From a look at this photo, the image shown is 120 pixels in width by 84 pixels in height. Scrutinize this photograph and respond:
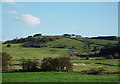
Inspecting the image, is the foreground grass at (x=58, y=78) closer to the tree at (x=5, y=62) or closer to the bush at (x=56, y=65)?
the bush at (x=56, y=65)

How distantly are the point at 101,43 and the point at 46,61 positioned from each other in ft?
255

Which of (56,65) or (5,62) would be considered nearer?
(56,65)

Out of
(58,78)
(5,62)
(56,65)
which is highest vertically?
(5,62)

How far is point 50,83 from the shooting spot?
22.5 m

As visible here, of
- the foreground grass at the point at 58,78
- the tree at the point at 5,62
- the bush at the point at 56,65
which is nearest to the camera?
the foreground grass at the point at 58,78

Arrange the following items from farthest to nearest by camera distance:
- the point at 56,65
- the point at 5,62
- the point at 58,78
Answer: the point at 5,62, the point at 56,65, the point at 58,78

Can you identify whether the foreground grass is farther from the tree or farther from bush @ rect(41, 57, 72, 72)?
the tree

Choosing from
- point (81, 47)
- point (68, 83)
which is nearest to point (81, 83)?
point (68, 83)

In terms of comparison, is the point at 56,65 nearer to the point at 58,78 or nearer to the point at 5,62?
the point at 58,78

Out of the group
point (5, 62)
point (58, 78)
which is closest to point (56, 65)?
point (58, 78)

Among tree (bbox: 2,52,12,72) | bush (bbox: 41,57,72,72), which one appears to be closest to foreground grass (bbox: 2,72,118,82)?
bush (bbox: 41,57,72,72)

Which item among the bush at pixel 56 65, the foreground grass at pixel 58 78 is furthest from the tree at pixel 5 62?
the bush at pixel 56 65

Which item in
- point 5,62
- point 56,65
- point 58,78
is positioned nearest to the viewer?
point 58,78

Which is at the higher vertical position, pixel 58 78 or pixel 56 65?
pixel 56 65
